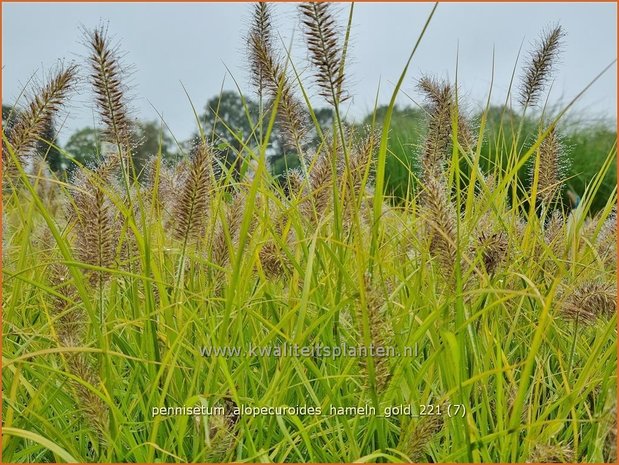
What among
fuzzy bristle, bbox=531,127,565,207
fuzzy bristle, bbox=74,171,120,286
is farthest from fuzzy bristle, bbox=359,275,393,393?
fuzzy bristle, bbox=531,127,565,207

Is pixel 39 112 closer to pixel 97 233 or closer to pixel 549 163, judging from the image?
pixel 97 233

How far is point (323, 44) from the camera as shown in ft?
5.55

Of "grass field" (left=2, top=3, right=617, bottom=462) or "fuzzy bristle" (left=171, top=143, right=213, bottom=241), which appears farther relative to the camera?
"fuzzy bristle" (left=171, top=143, right=213, bottom=241)

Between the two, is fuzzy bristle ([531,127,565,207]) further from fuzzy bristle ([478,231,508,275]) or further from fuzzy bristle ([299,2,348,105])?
fuzzy bristle ([299,2,348,105])

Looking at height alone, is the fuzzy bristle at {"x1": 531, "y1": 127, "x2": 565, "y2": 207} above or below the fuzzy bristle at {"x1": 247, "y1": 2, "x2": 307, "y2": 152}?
below

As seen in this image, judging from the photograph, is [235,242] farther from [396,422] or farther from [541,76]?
[541,76]

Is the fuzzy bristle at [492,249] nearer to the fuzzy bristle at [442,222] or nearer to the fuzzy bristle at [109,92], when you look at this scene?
the fuzzy bristle at [442,222]

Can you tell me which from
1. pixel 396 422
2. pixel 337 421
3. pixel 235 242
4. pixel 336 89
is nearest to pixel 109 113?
pixel 235 242

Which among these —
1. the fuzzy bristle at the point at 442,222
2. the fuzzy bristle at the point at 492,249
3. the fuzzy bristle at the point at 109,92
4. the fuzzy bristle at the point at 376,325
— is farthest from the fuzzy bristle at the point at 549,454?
the fuzzy bristle at the point at 109,92

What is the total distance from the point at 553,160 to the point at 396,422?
48.0 inches

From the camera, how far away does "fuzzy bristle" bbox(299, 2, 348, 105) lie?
5.51ft

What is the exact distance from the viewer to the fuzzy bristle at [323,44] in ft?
5.51

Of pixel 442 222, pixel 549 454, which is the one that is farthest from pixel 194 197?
pixel 549 454

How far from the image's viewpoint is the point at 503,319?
7.89 feet
